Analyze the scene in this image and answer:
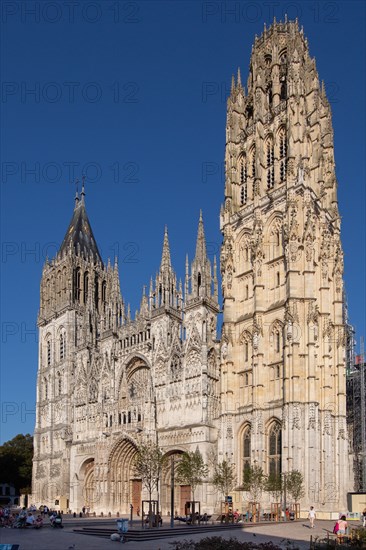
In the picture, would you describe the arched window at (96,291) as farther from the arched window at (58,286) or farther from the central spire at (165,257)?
the central spire at (165,257)

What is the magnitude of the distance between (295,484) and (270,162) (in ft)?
86.2

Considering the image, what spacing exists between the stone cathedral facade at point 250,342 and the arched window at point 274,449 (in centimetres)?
12

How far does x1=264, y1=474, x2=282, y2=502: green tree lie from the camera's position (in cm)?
4562

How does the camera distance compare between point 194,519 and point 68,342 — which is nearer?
point 194,519

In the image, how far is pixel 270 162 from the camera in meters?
57.9

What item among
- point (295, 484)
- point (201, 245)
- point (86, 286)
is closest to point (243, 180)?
point (201, 245)

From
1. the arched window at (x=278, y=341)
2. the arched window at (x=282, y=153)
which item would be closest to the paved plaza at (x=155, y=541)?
the arched window at (x=278, y=341)

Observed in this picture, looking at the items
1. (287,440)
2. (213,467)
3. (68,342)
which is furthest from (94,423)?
(287,440)

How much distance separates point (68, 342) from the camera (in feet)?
241

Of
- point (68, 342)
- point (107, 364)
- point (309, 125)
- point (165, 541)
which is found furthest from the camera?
point (68, 342)

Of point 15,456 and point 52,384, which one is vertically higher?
point 52,384

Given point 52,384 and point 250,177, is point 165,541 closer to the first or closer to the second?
point 250,177

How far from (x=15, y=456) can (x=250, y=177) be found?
60.1m

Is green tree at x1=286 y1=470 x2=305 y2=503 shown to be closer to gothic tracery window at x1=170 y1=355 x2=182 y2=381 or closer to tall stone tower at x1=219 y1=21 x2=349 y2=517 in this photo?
tall stone tower at x1=219 y1=21 x2=349 y2=517
